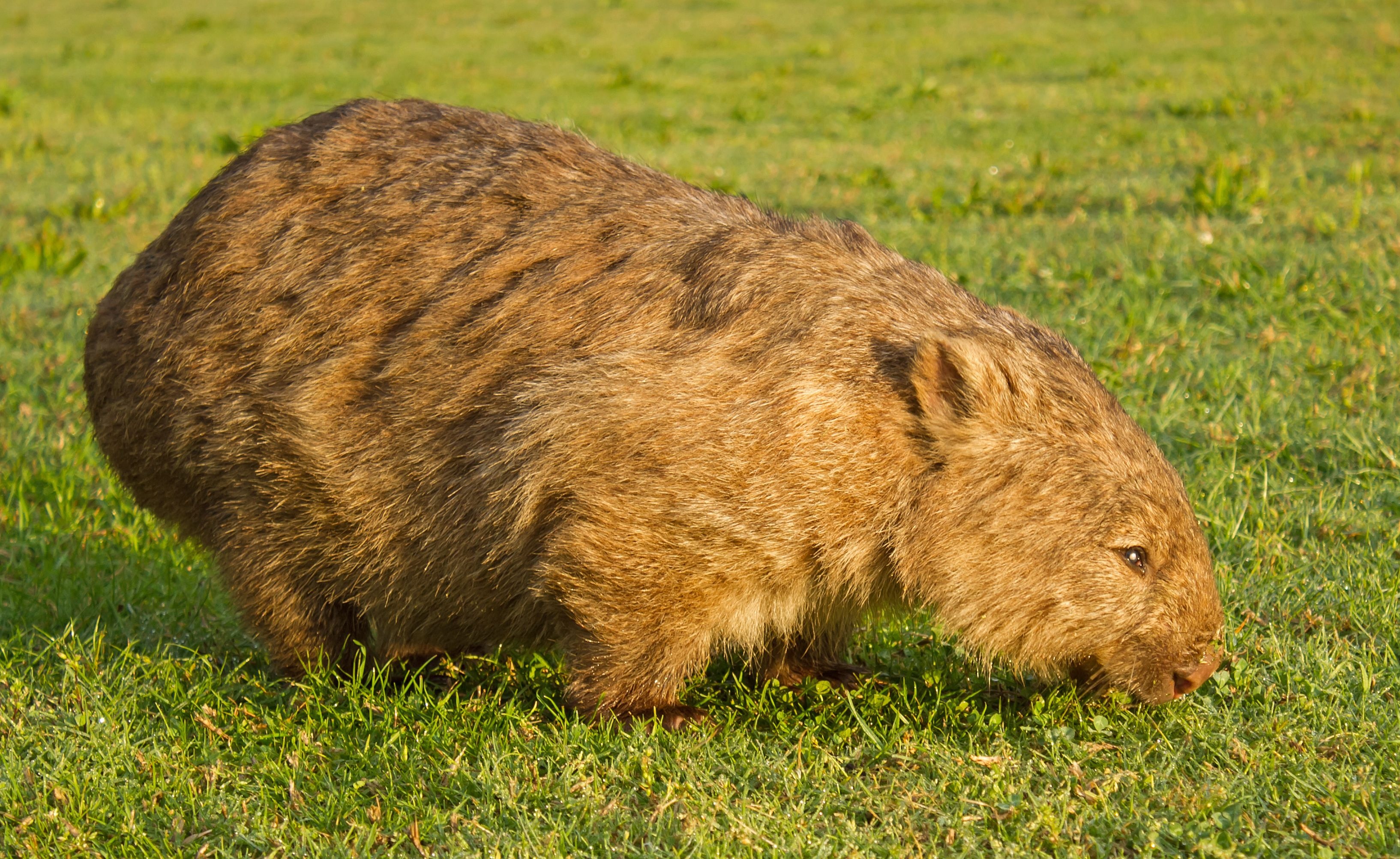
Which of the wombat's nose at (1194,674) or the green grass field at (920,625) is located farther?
the wombat's nose at (1194,674)

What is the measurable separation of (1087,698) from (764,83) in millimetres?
11840

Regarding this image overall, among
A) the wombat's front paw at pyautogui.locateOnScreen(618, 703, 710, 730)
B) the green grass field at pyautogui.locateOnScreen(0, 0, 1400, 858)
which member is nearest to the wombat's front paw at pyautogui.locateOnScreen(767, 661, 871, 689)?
the green grass field at pyautogui.locateOnScreen(0, 0, 1400, 858)

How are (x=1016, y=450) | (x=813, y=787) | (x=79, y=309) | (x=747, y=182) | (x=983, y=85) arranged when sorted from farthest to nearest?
(x=983, y=85) → (x=747, y=182) → (x=79, y=309) → (x=1016, y=450) → (x=813, y=787)

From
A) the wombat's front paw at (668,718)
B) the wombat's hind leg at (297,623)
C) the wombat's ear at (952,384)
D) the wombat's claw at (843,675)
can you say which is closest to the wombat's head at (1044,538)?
the wombat's ear at (952,384)

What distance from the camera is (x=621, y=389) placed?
130 inches

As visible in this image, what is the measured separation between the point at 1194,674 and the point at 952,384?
93cm

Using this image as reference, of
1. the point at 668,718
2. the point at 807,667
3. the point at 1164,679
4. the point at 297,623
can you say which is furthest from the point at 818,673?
the point at 297,623

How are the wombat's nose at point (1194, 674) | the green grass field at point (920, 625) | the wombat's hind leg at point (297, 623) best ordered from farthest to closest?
1. the wombat's hind leg at point (297, 623)
2. the wombat's nose at point (1194, 674)
3. the green grass field at point (920, 625)

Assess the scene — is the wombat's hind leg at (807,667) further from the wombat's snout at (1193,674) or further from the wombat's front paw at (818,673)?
the wombat's snout at (1193,674)

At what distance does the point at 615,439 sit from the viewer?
3273mm

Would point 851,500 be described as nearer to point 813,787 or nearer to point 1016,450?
point 1016,450

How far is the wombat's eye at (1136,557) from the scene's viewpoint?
3408mm

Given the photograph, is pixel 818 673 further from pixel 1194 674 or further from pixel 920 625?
pixel 1194 674

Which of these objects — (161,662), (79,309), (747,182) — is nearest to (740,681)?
(161,662)
